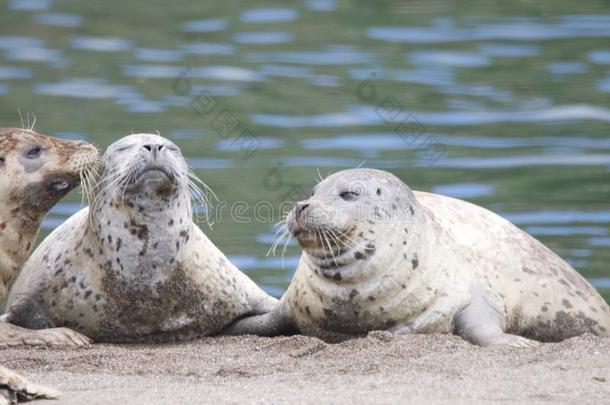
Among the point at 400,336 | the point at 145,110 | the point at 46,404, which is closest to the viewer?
the point at 46,404

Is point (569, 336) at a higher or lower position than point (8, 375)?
lower

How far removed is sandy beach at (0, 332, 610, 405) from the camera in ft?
22.2

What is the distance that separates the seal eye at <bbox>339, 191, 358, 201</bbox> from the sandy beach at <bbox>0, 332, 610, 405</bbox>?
0.74m

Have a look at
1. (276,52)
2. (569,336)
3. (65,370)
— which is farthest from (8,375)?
(276,52)

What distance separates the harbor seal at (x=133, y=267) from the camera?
835 centimetres

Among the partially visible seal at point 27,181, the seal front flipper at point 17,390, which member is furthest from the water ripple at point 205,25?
the seal front flipper at point 17,390

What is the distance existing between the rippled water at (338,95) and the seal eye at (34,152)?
11.9 feet

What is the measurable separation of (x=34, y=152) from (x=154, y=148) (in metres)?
0.71

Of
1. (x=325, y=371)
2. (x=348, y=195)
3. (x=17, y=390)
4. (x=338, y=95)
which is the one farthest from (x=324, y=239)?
(x=338, y=95)

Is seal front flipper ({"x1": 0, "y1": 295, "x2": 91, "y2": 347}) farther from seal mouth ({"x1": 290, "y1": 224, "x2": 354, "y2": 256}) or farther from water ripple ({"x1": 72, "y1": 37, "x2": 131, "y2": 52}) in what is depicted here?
water ripple ({"x1": 72, "y1": 37, "x2": 131, "y2": 52})

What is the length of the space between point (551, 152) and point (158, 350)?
6827 mm

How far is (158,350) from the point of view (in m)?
8.28

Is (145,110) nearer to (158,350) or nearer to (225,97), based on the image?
(225,97)

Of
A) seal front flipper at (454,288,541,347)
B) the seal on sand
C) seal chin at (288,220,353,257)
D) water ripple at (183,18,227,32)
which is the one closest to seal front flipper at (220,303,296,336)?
seal chin at (288,220,353,257)
